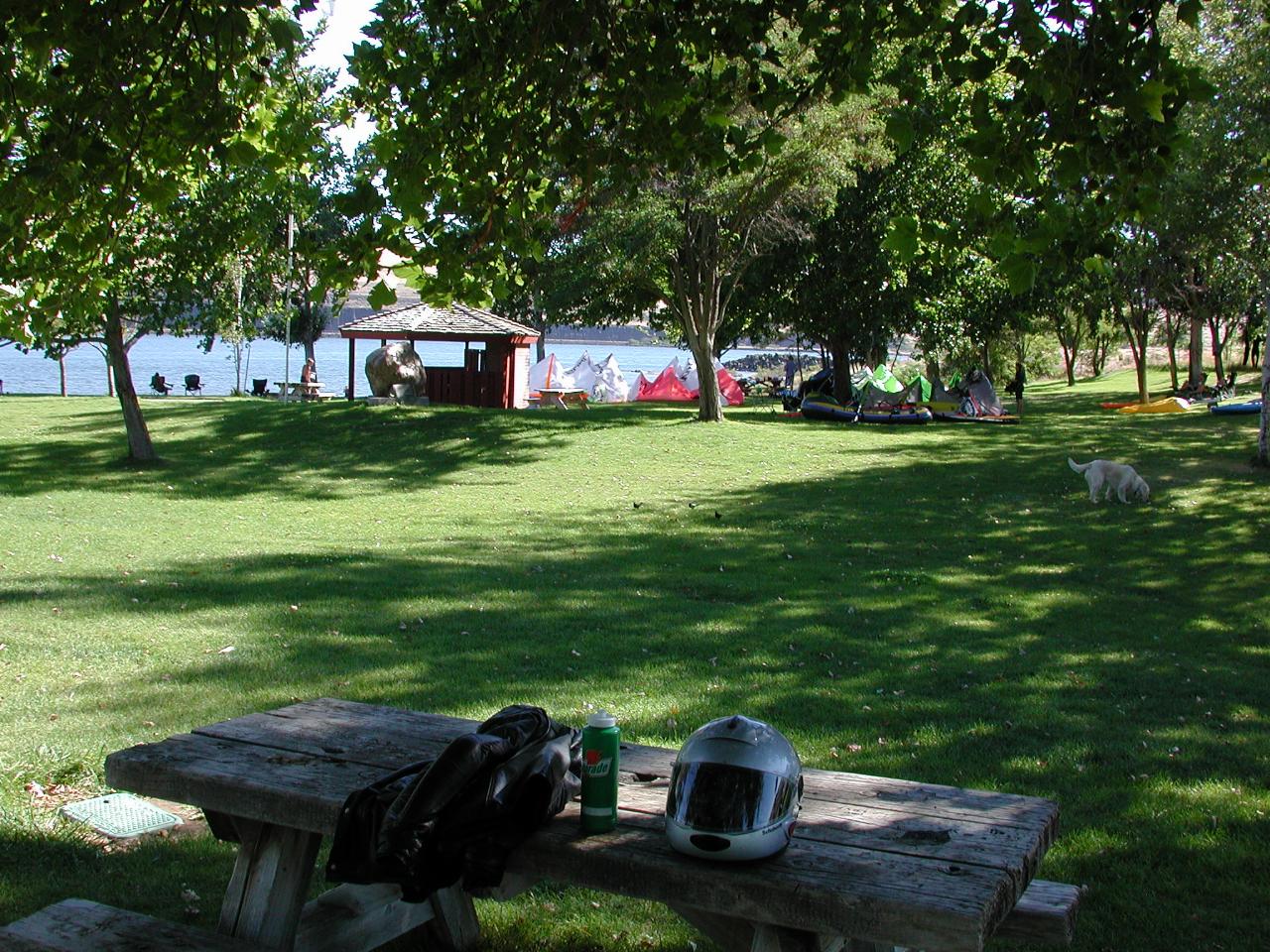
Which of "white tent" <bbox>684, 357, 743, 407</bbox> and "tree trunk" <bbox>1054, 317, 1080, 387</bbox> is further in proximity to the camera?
"tree trunk" <bbox>1054, 317, 1080, 387</bbox>

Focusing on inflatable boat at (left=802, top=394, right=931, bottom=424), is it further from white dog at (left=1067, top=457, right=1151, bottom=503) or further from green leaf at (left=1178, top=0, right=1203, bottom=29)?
green leaf at (left=1178, top=0, right=1203, bottom=29)

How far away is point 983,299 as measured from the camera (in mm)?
37750

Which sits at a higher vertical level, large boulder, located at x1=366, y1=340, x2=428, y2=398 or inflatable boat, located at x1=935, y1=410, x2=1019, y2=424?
large boulder, located at x1=366, y1=340, x2=428, y2=398

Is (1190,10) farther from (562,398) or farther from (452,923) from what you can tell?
(562,398)

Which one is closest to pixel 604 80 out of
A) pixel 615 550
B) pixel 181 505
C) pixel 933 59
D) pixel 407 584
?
pixel 933 59

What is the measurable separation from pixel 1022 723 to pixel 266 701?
4.60 metres

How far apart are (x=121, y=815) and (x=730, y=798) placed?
3832mm

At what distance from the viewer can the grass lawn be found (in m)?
5.30

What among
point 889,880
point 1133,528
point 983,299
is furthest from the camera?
point 983,299

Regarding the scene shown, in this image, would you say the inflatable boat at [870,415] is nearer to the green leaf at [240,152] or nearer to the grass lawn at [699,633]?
the grass lawn at [699,633]

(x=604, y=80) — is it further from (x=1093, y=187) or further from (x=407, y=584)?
(x=407, y=584)

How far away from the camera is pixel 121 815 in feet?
18.6

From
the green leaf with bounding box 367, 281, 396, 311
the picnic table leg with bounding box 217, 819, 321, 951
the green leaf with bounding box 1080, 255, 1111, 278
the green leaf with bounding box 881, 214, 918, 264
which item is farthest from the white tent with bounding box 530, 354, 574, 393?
the picnic table leg with bounding box 217, 819, 321, 951

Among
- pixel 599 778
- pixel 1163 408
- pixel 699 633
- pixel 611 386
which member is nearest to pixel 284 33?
pixel 599 778
